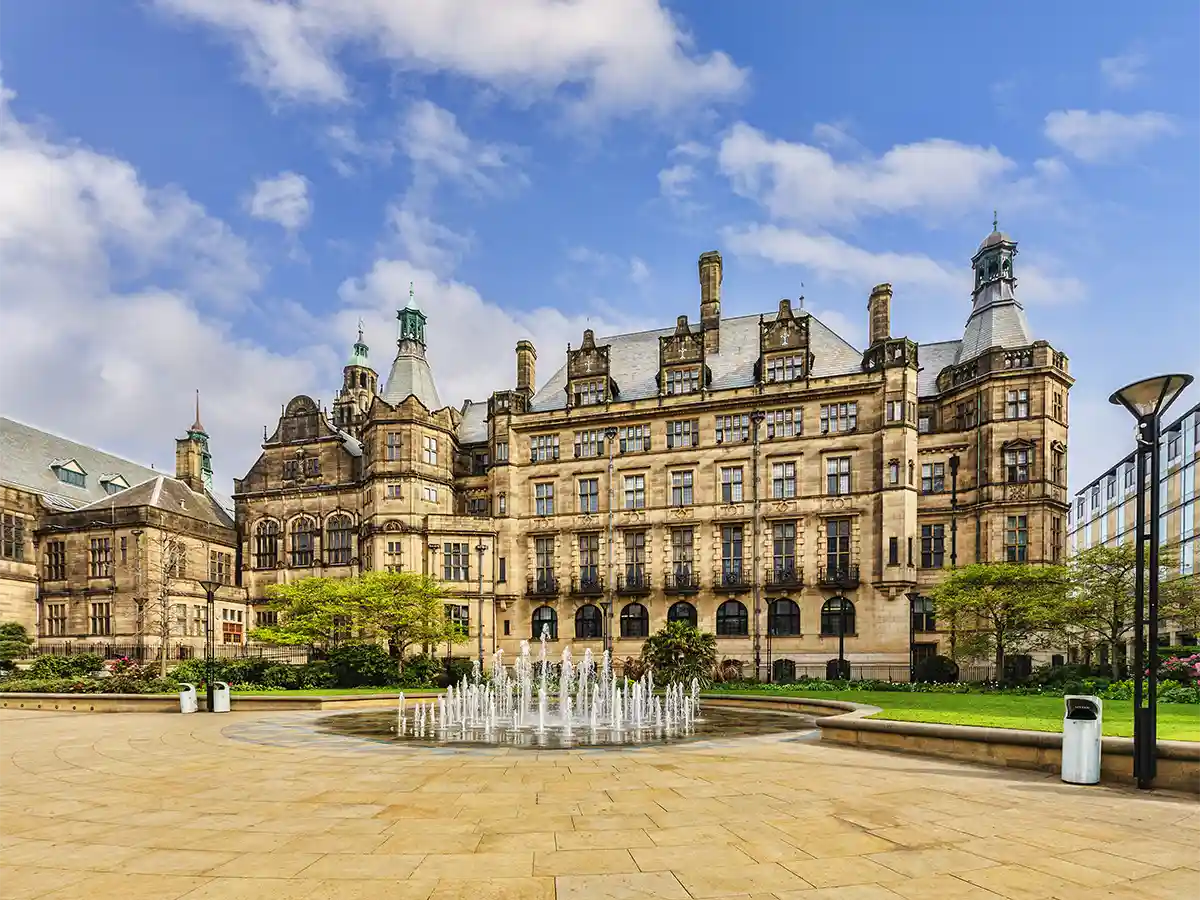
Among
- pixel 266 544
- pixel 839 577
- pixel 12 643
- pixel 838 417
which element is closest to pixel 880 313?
pixel 838 417

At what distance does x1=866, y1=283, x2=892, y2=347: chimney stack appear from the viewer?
145 feet

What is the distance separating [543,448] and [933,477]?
80.0 ft

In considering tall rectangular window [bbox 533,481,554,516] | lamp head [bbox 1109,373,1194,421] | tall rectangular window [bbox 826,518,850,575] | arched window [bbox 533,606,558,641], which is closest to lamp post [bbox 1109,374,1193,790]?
lamp head [bbox 1109,373,1194,421]

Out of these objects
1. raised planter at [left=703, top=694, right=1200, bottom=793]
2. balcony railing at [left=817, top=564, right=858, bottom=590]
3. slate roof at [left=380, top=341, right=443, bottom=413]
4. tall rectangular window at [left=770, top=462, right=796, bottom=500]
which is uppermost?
slate roof at [left=380, top=341, right=443, bottom=413]

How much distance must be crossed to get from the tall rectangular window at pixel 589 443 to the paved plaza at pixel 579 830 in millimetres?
34943

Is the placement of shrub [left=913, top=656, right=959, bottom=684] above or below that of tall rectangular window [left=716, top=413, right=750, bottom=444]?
below

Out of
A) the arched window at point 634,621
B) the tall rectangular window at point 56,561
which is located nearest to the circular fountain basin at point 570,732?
the arched window at point 634,621

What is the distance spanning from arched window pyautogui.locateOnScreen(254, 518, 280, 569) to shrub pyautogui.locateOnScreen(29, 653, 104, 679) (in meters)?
15.1

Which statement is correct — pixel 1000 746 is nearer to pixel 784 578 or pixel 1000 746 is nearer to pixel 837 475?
pixel 784 578

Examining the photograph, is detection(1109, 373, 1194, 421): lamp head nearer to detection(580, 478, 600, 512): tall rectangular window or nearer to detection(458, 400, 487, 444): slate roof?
detection(580, 478, 600, 512): tall rectangular window

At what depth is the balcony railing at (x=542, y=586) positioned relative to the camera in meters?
48.2

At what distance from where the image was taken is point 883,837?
847 centimetres

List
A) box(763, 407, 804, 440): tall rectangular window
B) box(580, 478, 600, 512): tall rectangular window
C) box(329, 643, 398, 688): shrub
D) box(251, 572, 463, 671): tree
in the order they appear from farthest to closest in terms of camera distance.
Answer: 1. box(580, 478, 600, 512): tall rectangular window
2. box(763, 407, 804, 440): tall rectangular window
3. box(251, 572, 463, 671): tree
4. box(329, 643, 398, 688): shrub

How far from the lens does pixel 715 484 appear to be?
151ft
